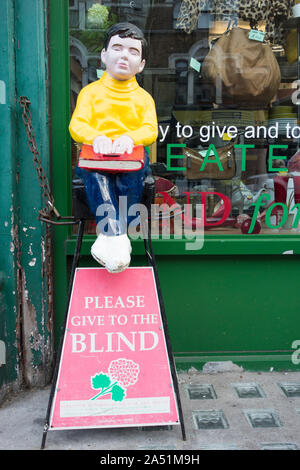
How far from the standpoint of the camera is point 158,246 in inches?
126

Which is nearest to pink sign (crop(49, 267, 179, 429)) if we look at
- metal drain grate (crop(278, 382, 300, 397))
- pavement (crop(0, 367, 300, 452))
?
pavement (crop(0, 367, 300, 452))

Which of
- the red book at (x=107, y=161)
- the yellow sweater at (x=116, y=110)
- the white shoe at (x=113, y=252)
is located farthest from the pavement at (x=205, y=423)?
the yellow sweater at (x=116, y=110)

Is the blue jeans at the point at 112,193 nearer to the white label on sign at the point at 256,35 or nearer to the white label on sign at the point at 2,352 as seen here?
the white label on sign at the point at 2,352

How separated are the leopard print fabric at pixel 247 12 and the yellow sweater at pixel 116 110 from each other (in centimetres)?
118

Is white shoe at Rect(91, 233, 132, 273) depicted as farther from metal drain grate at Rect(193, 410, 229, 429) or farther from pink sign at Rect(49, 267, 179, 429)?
metal drain grate at Rect(193, 410, 229, 429)

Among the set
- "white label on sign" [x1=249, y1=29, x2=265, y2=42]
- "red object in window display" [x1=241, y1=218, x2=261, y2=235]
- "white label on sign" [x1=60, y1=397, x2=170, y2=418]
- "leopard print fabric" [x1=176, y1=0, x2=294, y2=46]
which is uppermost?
"leopard print fabric" [x1=176, y1=0, x2=294, y2=46]

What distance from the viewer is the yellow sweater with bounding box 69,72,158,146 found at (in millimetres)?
2486

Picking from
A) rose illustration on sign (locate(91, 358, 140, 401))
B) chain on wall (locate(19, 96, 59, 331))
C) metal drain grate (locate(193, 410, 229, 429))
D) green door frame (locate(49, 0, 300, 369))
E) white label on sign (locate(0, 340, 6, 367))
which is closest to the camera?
rose illustration on sign (locate(91, 358, 140, 401))

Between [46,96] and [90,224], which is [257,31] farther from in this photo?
[90,224]

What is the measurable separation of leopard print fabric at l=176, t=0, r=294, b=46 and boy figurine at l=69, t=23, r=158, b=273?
1.10m

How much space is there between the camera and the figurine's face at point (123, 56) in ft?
7.98

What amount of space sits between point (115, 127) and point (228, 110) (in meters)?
1.24

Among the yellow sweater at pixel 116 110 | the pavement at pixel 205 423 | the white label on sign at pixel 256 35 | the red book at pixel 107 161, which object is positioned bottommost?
the pavement at pixel 205 423

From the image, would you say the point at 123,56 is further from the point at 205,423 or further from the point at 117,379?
the point at 205,423
